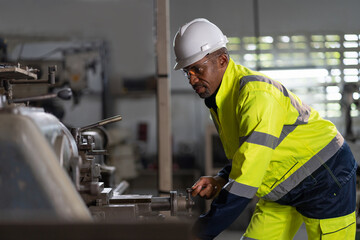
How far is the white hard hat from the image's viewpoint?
1711 millimetres

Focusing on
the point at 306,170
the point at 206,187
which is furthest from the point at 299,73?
the point at 206,187

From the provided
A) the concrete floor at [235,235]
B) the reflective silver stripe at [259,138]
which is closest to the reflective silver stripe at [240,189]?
the reflective silver stripe at [259,138]

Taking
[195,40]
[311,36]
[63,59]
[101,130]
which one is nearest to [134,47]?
[63,59]

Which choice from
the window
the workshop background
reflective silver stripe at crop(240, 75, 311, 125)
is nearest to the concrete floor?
the workshop background

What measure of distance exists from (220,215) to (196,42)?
0.67 m

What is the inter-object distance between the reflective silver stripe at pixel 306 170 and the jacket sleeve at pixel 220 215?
1.09ft

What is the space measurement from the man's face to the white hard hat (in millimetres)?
21

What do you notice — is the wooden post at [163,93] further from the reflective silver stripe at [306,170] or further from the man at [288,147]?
the reflective silver stripe at [306,170]

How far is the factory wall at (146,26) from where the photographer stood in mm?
5262

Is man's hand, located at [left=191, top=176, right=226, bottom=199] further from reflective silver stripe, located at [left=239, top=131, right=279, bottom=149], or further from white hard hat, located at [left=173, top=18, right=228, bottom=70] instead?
white hard hat, located at [left=173, top=18, right=228, bottom=70]

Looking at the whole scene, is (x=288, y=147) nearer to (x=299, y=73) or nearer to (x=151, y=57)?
(x=299, y=73)

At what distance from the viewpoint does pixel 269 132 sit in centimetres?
143

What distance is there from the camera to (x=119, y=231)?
2.57ft

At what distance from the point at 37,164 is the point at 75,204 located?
0.11m
